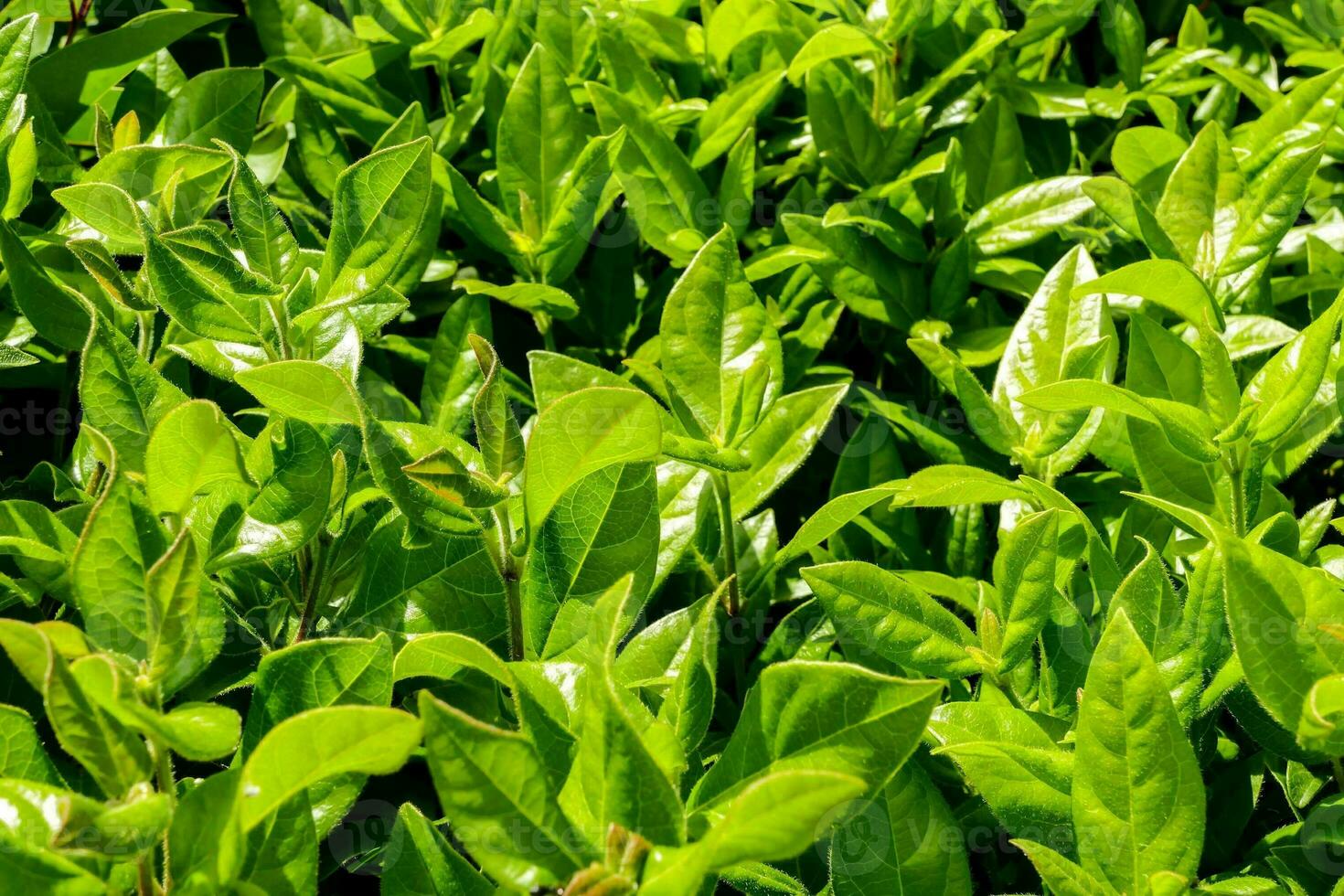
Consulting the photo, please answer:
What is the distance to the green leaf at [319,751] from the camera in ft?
3.04

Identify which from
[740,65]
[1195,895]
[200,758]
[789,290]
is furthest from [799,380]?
[200,758]

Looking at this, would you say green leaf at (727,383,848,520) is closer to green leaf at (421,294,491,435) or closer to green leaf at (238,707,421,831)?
green leaf at (421,294,491,435)

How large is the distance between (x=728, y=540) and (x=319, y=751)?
0.73 meters

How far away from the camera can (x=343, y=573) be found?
1.44 metres

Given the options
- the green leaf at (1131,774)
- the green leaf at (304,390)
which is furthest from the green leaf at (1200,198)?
the green leaf at (304,390)

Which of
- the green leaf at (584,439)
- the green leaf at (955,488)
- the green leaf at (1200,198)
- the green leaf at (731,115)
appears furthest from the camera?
the green leaf at (731,115)

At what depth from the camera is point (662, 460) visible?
1.52 m

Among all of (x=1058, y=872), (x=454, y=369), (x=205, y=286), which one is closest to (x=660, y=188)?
(x=454, y=369)

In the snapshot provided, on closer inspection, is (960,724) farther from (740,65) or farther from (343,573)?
(740,65)

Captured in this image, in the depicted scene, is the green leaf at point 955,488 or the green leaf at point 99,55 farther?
the green leaf at point 99,55

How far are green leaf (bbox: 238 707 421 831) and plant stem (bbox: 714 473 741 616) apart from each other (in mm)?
624

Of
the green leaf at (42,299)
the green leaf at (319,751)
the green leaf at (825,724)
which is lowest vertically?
the green leaf at (825,724)

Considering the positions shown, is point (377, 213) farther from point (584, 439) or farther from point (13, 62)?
point (13, 62)

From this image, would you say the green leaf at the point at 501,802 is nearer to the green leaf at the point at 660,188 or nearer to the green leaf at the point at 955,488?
the green leaf at the point at 955,488
